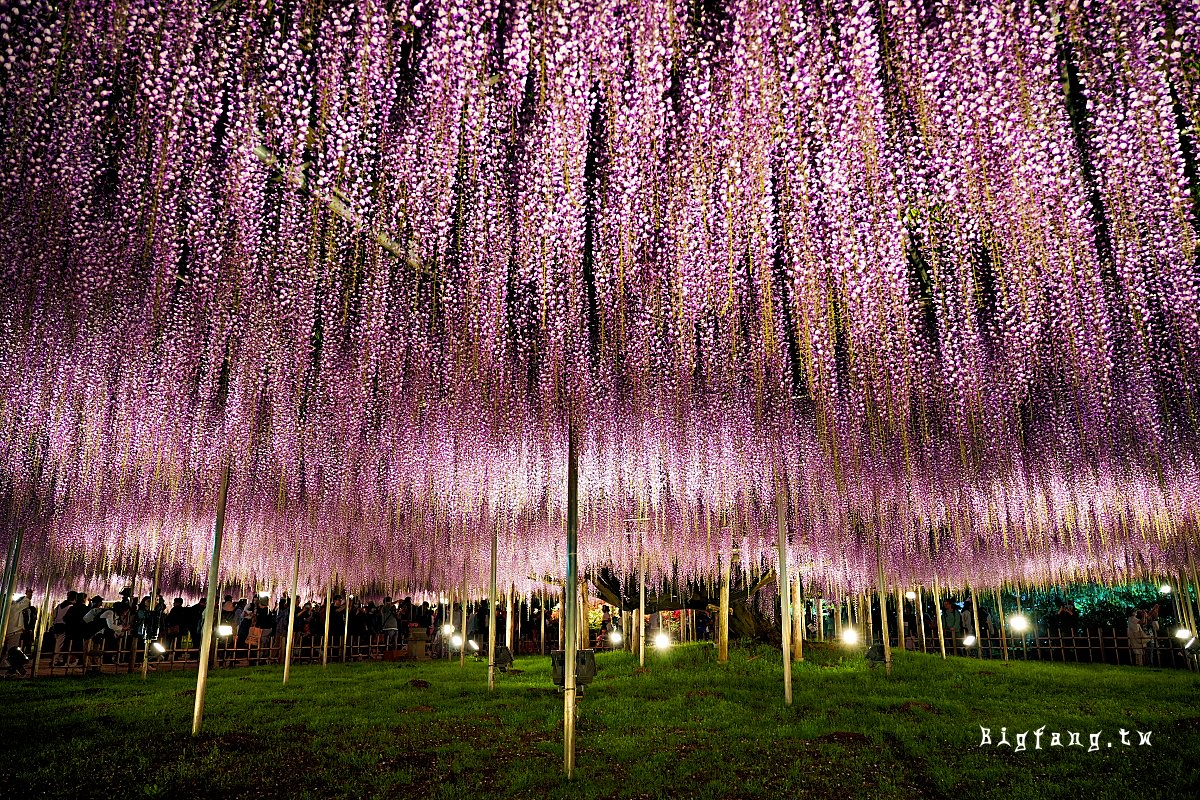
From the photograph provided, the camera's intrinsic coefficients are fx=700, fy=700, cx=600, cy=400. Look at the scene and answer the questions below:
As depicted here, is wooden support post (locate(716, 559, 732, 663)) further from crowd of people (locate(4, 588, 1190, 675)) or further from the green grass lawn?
crowd of people (locate(4, 588, 1190, 675))

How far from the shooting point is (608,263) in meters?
7.22

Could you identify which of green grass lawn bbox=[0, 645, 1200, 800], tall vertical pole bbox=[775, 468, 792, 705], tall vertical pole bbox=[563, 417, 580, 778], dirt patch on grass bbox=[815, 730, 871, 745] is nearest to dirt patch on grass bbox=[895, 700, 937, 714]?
green grass lawn bbox=[0, 645, 1200, 800]

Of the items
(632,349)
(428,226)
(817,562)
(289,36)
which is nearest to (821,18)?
(289,36)

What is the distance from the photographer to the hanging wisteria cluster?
4.56 meters

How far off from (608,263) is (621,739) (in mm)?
4760

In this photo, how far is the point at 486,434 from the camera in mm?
11445

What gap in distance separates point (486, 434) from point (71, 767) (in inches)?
264

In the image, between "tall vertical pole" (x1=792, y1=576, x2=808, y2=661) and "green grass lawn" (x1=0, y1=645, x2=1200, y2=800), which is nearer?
"green grass lawn" (x1=0, y1=645, x2=1200, y2=800)

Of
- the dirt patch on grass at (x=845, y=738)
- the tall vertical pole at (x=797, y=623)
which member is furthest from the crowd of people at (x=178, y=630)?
the dirt patch on grass at (x=845, y=738)

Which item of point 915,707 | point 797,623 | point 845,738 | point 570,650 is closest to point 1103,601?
point 797,623

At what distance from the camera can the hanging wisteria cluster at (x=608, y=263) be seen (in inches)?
180

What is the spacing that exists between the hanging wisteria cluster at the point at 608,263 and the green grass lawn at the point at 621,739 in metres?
2.95

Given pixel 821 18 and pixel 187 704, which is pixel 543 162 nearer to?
pixel 821 18

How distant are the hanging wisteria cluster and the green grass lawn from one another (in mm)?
2953
